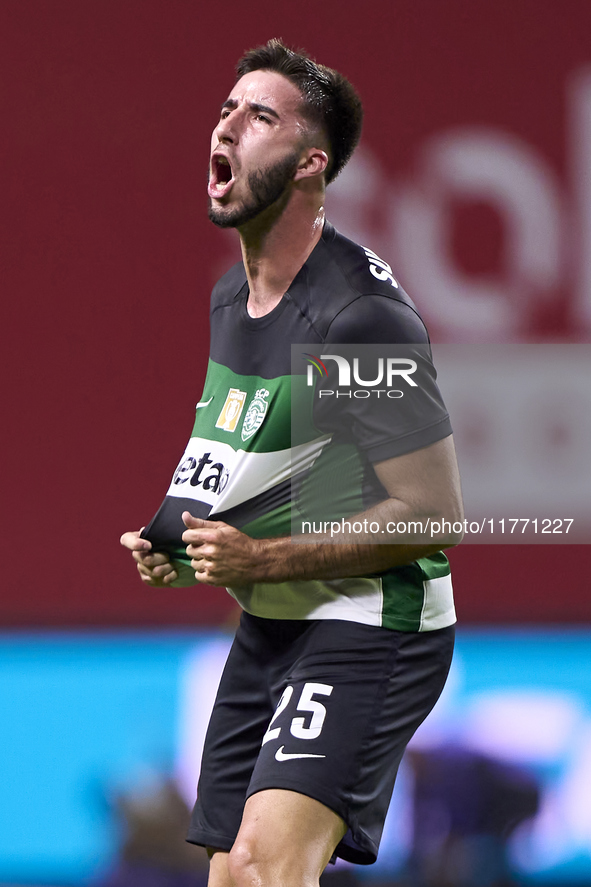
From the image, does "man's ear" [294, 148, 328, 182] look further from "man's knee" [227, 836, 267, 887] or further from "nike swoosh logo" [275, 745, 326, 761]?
"man's knee" [227, 836, 267, 887]

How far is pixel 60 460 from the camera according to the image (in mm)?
3529

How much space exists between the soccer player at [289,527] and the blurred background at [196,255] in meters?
A: 1.40

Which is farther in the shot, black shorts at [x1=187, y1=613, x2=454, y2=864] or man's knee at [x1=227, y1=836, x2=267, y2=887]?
black shorts at [x1=187, y1=613, x2=454, y2=864]

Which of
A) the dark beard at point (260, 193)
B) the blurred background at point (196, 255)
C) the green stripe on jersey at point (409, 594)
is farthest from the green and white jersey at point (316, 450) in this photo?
the blurred background at point (196, 255)

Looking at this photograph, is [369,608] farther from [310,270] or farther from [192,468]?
[310,270]

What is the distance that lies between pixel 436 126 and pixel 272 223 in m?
1.71

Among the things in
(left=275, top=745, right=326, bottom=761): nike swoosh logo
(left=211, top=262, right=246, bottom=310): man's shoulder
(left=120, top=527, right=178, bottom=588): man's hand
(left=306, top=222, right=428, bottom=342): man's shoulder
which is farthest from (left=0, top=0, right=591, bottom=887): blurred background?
(left=275, top=745, right=326, bottom=761): nike swoosh logo

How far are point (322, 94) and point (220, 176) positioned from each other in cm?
25

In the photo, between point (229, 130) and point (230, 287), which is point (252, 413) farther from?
point (229, 130)

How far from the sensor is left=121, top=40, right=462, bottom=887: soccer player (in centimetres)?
175

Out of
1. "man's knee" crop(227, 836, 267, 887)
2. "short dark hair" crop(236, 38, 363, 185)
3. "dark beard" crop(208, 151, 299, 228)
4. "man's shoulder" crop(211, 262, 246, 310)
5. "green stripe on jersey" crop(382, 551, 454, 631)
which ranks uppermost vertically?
"short dark hair" crop(236, 38, 363, 185)

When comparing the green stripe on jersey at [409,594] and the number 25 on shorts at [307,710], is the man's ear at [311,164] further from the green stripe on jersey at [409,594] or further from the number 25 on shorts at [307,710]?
the number 25 on shorts at [307,710]

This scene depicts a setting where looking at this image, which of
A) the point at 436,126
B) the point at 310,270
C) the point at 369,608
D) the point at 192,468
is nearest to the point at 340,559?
the point at 369,608

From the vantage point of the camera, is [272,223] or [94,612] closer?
[272,223]
